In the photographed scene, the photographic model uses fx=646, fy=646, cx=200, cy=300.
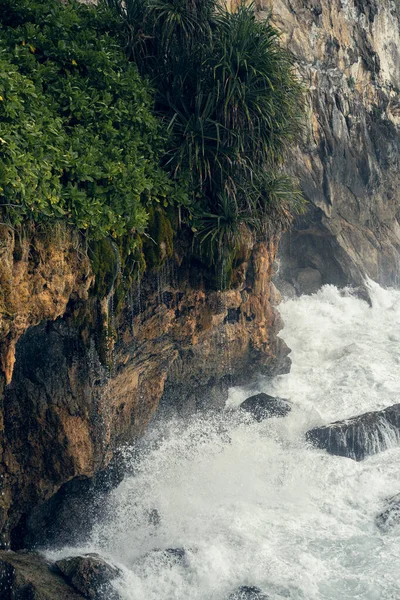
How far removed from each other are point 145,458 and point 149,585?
11.8 feet

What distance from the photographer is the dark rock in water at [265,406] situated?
1513cm

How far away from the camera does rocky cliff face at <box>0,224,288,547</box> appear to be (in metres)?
8.65

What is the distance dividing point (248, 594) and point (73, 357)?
4.38m

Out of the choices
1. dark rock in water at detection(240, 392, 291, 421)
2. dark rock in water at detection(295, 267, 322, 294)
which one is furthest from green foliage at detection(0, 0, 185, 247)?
dark rock in water at detection(295, 267, 322, 294)

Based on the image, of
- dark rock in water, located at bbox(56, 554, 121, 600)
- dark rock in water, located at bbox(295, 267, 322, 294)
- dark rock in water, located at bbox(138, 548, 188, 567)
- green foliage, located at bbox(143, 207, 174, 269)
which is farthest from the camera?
dark rock in water, located at bbox(295, 267, 322, 294)

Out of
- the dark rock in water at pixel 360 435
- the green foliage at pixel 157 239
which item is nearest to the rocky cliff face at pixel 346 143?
the dark rock in water at pixel 360 435

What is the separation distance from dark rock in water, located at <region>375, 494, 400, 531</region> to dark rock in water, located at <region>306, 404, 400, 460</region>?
Answer: 6.19 ft

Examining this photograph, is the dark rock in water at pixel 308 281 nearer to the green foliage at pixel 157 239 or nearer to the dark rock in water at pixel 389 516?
the dark rock in water at pixel 389 516

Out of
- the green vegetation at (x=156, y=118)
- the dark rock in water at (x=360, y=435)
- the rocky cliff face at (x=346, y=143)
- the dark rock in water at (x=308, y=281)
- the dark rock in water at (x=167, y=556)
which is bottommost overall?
the dark rock in water at (x=167, y=556)

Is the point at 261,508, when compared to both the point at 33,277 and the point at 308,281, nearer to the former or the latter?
the point at 33,277

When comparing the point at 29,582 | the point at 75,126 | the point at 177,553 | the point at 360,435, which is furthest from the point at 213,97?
the point at 29,582

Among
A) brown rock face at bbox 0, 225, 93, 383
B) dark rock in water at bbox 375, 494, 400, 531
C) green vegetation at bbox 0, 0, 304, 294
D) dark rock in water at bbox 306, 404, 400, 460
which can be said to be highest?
green vegetation at bbox 0, 0, 304, 294

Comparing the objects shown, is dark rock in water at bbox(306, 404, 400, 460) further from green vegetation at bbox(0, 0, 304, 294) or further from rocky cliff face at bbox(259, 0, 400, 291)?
rocky cliff face at bbox(259, 0, 400, 291)

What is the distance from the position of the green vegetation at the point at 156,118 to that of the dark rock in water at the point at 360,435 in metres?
4.67
